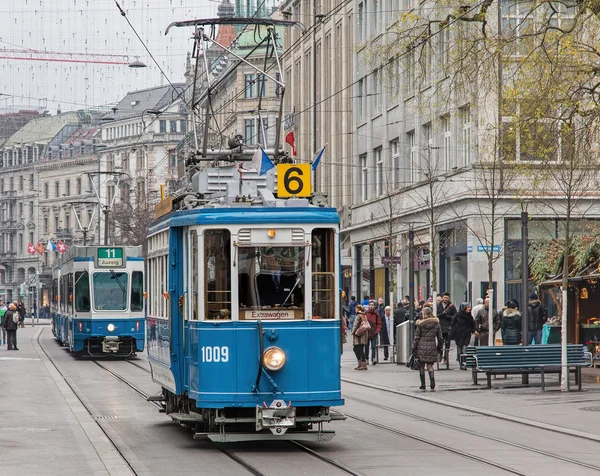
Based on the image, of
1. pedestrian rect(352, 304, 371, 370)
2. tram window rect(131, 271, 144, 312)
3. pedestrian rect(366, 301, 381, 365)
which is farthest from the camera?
tram window rect(131, 271, 144, 312)

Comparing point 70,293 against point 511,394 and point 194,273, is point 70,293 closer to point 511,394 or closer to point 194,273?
point 511,394

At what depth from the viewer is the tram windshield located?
3575cm

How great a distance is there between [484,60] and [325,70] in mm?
44892

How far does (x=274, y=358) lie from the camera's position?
14.0 meters

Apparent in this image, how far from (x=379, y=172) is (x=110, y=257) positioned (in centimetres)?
2133

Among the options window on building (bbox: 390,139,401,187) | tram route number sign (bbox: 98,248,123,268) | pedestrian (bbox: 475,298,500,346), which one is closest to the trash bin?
pedestrian (bbox: 475,298,500,346)

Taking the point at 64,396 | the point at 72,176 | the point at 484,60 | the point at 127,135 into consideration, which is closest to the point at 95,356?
the point at 64,396

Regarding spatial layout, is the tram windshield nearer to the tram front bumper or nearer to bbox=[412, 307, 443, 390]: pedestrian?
bbox=[412, 307, 443, 390]: pedestrian

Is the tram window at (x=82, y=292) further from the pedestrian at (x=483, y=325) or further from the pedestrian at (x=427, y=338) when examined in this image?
the pedestrian at (x=427, y=338)

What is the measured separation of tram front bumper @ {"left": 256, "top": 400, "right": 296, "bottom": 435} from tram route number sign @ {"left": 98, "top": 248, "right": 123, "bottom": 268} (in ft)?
73.4

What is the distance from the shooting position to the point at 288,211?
14320 mm

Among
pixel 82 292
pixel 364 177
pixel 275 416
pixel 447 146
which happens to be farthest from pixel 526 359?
pixel 364 177

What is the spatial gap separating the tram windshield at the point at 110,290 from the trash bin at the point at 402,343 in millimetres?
8104

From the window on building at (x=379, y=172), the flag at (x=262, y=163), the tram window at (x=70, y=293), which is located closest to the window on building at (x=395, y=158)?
the window on building at (x=379, y=172)
